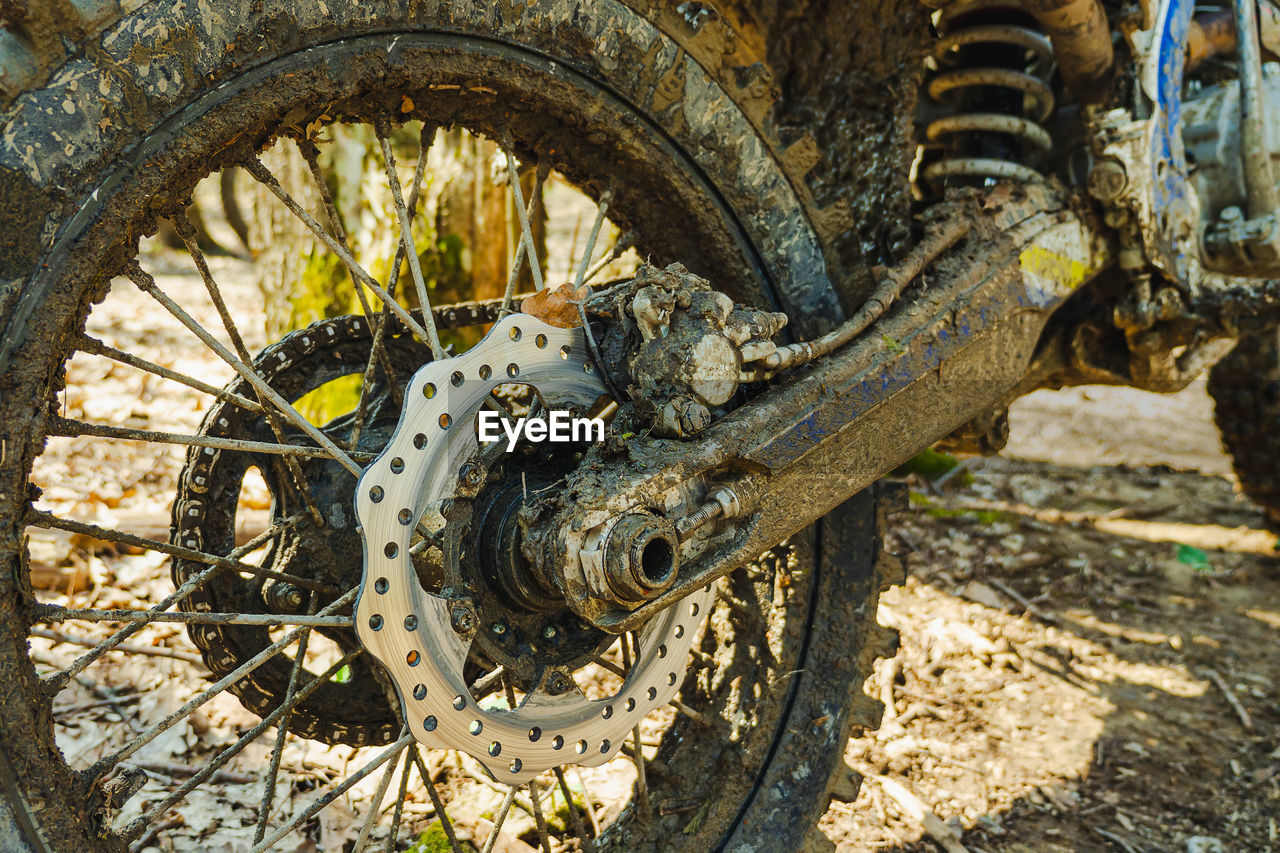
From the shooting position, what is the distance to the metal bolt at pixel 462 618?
145 cm

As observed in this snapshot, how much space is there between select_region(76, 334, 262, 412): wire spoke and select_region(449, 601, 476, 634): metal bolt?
1.73 ft

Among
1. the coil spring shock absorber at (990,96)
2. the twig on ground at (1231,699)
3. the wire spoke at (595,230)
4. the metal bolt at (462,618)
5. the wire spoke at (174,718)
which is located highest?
the coil spring shock absorber at (990,96)

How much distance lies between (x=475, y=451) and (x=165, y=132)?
62cm

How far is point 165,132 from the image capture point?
1.22 m

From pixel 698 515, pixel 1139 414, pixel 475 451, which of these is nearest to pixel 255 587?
pixel 475 451

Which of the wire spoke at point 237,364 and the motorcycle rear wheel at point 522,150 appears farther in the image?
the wire spoke at point 237,364

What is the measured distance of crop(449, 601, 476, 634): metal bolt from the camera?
1453mm

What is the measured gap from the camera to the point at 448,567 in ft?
4.89

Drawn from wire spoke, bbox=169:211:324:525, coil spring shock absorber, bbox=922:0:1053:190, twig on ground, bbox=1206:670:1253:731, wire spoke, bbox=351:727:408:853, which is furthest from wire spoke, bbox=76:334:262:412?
twig on ground, bbox=1206:670:1253:731

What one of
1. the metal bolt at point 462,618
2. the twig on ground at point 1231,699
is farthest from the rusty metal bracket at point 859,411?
the twig on ground at point 1231,699

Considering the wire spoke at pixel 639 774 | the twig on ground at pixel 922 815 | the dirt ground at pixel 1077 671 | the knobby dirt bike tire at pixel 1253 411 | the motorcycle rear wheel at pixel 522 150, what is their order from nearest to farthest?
1. the motorcycle rear wheel at pixel 522 150
2. the wire spoke at pixel 639 774
3. the twig on ground at pixel 922 815
4. the dirt ground at pixel 1077 671
5. the knobby dirt bike tire at pixel 1253 411

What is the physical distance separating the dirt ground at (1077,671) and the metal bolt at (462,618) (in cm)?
97

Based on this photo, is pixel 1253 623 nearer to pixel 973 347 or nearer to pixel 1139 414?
pixel 973 347

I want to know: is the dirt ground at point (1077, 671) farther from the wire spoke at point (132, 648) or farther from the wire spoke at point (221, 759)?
the wire spoke at point (132, 648)
